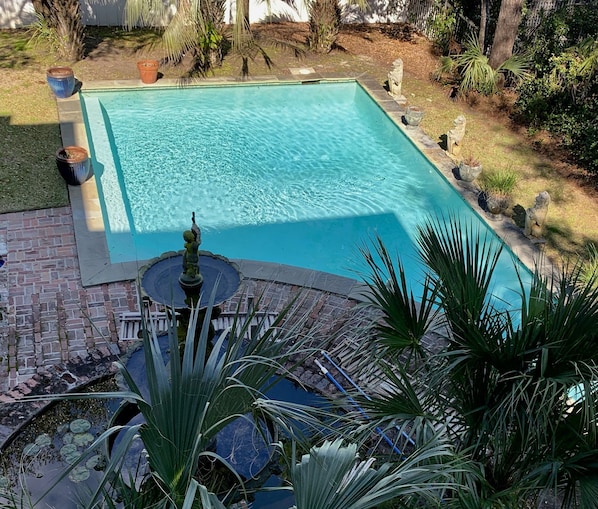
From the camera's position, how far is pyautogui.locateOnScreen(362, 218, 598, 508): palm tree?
153 inches

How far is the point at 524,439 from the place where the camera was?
13.2 ft

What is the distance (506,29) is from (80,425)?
12.1 metres

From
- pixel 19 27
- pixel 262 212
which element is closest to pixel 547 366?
pixel 262 212

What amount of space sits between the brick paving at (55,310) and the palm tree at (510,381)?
6.84ft

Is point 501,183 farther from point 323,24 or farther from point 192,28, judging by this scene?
point 323,24

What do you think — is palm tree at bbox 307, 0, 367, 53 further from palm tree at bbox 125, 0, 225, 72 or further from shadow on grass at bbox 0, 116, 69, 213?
shadow on grass at bbox 0, 116, 69, 213

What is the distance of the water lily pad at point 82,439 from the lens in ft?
20.9

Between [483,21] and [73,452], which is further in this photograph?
[483,21]

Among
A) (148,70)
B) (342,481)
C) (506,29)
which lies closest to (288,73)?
(148,70)

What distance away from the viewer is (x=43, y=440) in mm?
6383

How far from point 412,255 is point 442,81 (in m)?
6.97

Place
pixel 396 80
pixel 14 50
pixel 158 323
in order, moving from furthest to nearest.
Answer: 1. pixel 14 50
2. pixel 396 80
3. pixel 158 323

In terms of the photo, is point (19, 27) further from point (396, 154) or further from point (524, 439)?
point (524, 439)

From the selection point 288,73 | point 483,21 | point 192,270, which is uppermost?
point 483,21
